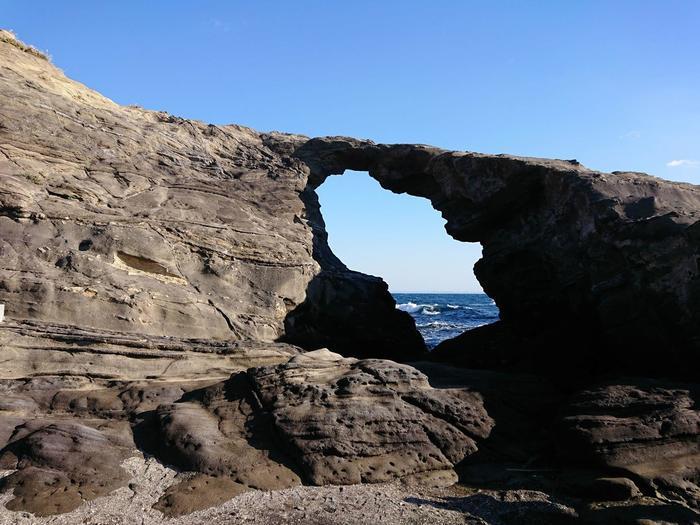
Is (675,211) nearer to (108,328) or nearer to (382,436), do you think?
(382,436)

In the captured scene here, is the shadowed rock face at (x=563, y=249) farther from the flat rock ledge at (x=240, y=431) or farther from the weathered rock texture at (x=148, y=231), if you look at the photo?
the flat rock ledge at (x=240, y=431)

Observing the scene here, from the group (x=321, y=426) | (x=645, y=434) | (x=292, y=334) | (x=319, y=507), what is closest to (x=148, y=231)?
(x=292, y=334)

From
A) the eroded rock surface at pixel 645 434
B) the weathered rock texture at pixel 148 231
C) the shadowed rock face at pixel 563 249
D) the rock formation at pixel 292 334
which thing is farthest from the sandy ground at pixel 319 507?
the shadowed rock face at pixel 563 249

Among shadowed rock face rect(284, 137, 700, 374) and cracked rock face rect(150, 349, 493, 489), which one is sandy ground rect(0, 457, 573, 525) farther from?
shadowed rock face rect(284, 137, 700, 374)

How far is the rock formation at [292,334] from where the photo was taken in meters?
8.88

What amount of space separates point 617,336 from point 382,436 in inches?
230

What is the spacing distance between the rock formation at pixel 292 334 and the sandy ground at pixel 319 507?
10 cm

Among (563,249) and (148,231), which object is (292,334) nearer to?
(148,231)

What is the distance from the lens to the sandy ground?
7543mm

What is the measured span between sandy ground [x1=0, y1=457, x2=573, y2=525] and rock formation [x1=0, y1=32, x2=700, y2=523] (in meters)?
0.10

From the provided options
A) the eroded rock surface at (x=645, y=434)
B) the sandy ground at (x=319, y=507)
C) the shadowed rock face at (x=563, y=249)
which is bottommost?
the sandy ground at (x=319, y=507)

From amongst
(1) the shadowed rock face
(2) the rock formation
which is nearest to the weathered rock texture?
(2) the rock formation

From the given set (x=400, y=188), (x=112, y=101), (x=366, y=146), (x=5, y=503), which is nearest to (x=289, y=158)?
(x=366, y=146)

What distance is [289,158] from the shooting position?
1983cm
